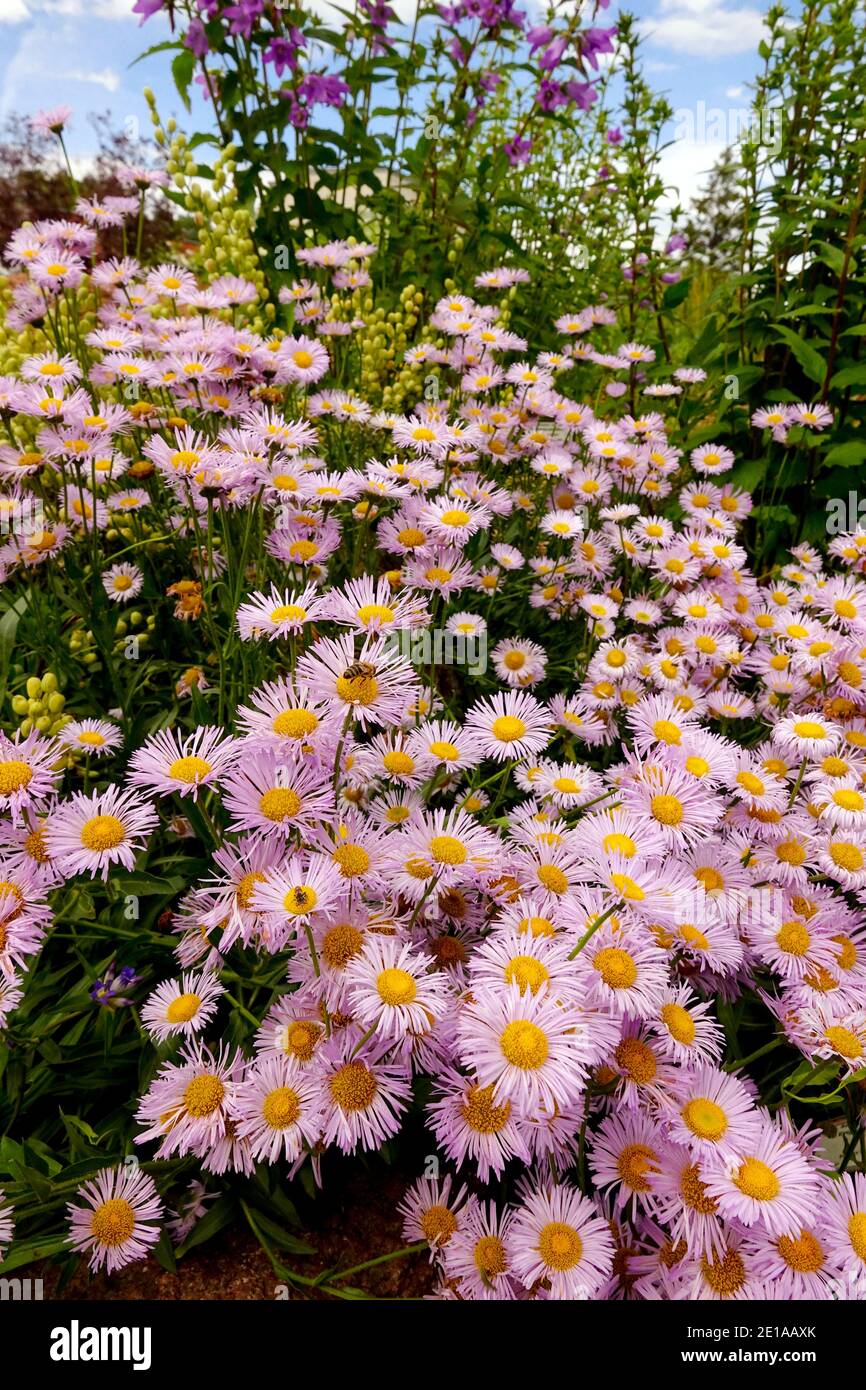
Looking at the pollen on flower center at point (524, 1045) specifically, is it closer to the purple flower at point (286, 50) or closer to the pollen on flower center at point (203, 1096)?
the pollen on flower center at point (203, 1096)

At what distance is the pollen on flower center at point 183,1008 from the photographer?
1.13 metres

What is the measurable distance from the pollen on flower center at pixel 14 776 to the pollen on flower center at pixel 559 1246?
0.90 m

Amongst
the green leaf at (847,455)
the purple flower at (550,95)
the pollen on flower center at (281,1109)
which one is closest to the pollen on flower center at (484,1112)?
the pollen on flower center at (281,1109)

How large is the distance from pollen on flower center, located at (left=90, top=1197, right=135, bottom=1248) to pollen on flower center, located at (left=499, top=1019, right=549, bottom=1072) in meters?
0.62

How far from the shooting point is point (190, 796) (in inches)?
48.9

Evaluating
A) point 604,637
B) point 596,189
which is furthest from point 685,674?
point 596,189

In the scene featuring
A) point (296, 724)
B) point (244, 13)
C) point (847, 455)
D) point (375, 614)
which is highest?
point (244, 13)

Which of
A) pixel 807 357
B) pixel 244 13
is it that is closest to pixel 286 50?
pixel 244 13

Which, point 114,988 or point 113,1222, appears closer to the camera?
point 113,1222

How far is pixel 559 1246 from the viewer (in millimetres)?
989

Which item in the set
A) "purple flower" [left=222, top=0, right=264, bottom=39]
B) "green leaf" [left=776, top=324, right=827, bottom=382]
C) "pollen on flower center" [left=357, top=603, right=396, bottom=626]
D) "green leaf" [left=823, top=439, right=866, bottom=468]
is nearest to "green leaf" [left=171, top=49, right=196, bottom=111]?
"purple flower" [left=222, top=0, right=264, bottom=39]

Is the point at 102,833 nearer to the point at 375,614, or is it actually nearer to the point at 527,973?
the point at 375,614

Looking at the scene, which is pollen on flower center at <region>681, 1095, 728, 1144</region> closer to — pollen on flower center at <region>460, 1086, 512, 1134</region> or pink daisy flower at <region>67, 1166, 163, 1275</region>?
pollen on flower center at <region>460, 1086, 512, 1134</region>

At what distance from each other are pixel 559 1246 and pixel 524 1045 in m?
0.30
